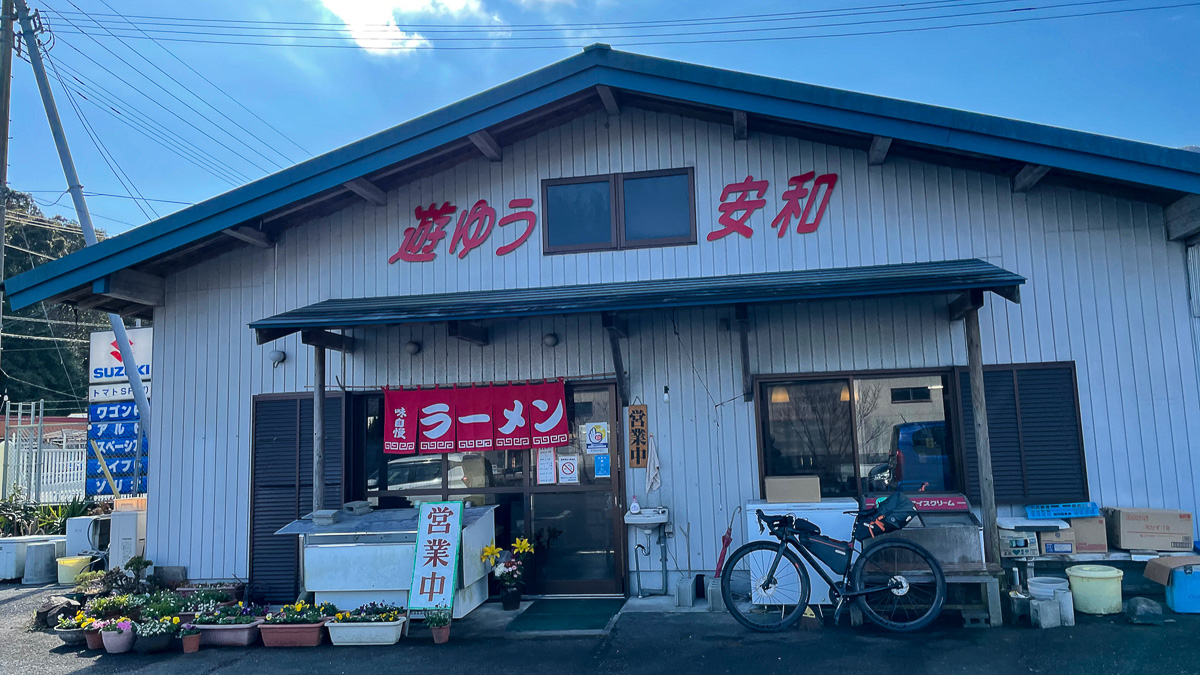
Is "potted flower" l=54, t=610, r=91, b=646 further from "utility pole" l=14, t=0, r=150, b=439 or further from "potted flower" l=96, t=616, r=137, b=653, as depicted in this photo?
"utility pole" l=14, t=0, r=150, b=439

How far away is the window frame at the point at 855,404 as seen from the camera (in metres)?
7.66

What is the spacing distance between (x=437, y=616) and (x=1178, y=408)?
7255mm

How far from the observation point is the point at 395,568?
282 inches

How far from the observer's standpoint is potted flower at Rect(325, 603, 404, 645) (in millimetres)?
6883

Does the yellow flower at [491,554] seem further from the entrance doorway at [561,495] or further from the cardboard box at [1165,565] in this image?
the cardboard box at [1165,565]

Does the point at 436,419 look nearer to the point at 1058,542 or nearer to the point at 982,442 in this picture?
the point at 982,442

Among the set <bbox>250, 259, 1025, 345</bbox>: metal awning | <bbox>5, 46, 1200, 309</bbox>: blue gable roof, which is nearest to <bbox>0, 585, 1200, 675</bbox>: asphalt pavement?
<bbox>250, 259, 1025, 345</bbox>: metal awning

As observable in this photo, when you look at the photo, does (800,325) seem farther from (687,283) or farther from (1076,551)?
(1076,551)

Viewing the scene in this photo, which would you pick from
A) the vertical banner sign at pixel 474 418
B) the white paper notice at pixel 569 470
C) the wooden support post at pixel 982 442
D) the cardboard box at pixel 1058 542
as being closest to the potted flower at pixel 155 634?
the vertical banner sign at pixel 474 418

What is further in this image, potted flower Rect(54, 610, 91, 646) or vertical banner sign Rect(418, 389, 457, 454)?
vertical banner sign Rect(418, 389, 457, 454)

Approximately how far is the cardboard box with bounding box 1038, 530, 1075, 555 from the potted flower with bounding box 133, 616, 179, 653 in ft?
26.5

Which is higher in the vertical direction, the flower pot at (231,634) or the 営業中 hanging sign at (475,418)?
the 営業中 hanging sign at (475,418)

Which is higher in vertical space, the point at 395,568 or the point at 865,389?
the point at 865,389

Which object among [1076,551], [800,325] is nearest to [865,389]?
[800,325]
